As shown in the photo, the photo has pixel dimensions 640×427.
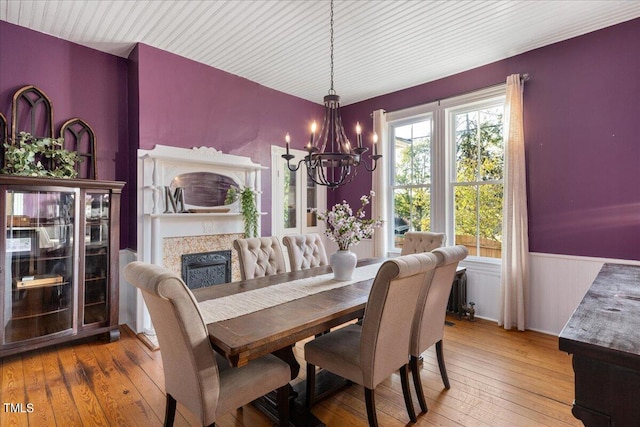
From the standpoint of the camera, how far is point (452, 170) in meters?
4.20

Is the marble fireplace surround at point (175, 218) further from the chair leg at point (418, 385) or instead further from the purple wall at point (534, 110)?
the chair leg at point (418, 385)

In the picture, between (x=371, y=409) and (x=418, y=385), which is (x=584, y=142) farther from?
(x=371, y=409)

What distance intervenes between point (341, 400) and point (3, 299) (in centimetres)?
285

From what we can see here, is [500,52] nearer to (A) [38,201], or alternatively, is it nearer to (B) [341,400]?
(B) [341,400]

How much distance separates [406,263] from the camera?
1680mm

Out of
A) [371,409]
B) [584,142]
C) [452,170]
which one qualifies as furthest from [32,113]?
[584,142]

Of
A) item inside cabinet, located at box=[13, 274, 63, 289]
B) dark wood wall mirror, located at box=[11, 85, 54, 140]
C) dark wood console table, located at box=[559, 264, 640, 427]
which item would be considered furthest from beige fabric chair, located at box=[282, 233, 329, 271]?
dark wood wall mirror, located at box=[11, 85, 54, 140]

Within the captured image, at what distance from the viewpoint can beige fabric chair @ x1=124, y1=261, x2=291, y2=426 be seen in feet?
4.64

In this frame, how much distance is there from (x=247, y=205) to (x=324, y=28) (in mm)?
2167

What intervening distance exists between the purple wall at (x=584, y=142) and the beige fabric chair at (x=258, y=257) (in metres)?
2.72

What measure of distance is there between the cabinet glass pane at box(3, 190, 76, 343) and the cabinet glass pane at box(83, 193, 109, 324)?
0.16 metres

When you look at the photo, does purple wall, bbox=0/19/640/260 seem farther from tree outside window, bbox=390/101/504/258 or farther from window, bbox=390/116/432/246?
window, bbox=390/116/432/246

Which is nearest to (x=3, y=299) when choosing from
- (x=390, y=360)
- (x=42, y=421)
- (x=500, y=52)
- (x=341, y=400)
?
(x=42, y=421)

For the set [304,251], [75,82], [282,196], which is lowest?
[304,251]
